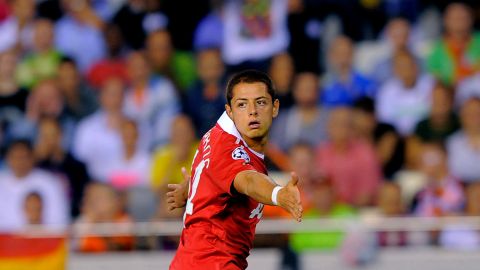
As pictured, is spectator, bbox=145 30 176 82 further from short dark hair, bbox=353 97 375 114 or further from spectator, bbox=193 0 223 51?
short dark hair, bbox=353 97 375 114

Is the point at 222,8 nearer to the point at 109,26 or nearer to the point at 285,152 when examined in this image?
the point at 109,26

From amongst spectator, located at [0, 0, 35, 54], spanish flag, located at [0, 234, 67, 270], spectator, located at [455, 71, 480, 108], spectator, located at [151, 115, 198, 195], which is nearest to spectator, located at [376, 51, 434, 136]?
spectator, located at [455, 71, 480, 108]

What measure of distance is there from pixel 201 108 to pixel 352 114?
1545 mm

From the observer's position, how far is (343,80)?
32.8 feet

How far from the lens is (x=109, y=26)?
36.2 feet

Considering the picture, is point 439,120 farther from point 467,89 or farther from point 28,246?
point 28,246

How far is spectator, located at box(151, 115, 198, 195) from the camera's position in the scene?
31.1ft

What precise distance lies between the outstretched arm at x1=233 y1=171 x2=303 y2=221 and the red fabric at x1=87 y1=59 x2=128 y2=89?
→ 251 inches

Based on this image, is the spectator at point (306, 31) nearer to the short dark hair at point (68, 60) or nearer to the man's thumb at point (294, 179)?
the short dark hair at point (68, 60)

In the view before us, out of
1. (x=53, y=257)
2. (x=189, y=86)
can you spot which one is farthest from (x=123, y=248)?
(x=189, y=86)

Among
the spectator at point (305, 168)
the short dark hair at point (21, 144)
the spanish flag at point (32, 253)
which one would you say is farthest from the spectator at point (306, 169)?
the short dark hair at point (21, 144)

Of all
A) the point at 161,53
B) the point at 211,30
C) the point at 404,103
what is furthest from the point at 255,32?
the point at 404,103

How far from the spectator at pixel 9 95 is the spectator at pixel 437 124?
13.4ft

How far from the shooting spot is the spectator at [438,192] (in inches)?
339
